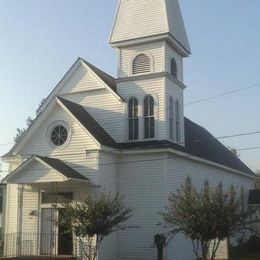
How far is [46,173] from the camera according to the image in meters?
25.1

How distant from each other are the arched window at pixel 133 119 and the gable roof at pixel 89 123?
1.21 m

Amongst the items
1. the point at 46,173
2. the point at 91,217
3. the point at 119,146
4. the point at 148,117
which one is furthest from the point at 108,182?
the point at 91,217

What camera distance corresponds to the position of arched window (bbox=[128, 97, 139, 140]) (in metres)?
28.8

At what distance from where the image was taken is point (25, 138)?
2809 centimetres

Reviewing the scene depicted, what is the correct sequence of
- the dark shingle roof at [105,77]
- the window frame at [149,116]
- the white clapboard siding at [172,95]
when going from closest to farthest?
the white clapboard siding at [172,95] → the window frame at [149,116] → the dark shingle roof at [105,77]

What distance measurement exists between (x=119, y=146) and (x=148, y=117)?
2398mm

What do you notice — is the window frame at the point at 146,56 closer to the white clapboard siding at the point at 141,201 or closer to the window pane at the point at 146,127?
the window pane at the point at 146,127

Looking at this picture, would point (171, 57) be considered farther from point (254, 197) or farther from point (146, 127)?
point (254, 197)

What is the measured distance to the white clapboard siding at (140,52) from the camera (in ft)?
94.8

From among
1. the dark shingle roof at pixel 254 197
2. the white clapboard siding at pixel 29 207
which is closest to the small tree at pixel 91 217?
the white clapboard siding at pixel 29 207

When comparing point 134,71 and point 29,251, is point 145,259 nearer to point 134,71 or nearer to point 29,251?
point 29,251

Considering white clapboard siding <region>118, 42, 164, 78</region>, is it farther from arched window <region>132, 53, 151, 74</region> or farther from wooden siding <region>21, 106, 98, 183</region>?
wooden siding <region>21, 106, 98, 183</region>

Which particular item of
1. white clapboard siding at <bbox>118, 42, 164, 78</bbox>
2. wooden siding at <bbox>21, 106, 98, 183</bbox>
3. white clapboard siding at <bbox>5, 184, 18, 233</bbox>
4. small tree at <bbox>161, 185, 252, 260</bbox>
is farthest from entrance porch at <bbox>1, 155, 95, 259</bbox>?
white clapboard siding at <bbox>118, 42, 164, 78</bbox>

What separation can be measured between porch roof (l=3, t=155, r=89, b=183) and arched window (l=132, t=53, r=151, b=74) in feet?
24.0
